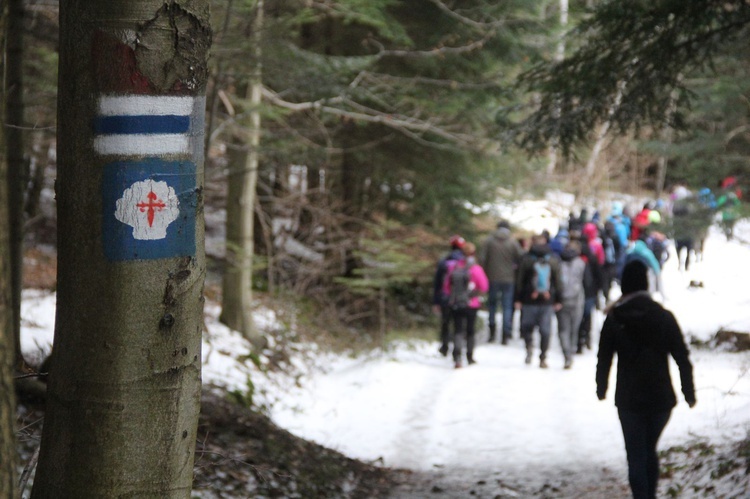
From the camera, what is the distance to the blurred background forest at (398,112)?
7996 mm

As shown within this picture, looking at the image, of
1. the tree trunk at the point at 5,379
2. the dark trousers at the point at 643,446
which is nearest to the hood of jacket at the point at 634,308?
the dark trousers at the point at 643,446

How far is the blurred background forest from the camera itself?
7996 millimetres

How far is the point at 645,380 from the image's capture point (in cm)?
565

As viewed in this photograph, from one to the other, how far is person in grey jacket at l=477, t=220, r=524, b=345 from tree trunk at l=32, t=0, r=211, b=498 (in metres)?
13.3

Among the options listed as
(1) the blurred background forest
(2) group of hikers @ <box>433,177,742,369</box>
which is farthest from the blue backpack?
(1) the blurred background forest

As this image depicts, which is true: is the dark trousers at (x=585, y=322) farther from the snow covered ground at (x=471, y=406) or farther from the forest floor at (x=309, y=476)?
the forest floor at (x=309, y=476)

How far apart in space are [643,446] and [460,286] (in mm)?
7381

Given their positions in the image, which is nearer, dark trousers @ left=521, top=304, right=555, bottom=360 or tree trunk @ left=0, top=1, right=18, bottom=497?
tree trunk @ left=0, top=1, right=18, bottom=497

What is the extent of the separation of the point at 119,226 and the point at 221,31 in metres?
6.24

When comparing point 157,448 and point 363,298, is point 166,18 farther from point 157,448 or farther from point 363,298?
point 363,298

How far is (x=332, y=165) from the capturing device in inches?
628

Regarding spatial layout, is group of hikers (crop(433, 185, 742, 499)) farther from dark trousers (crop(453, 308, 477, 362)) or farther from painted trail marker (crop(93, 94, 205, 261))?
painted trail marker (crop(93, 94, 205, 261))

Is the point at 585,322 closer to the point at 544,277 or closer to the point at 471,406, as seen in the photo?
the point at 544,277

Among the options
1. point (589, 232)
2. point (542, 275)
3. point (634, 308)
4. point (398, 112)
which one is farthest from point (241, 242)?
point (634, 308)
